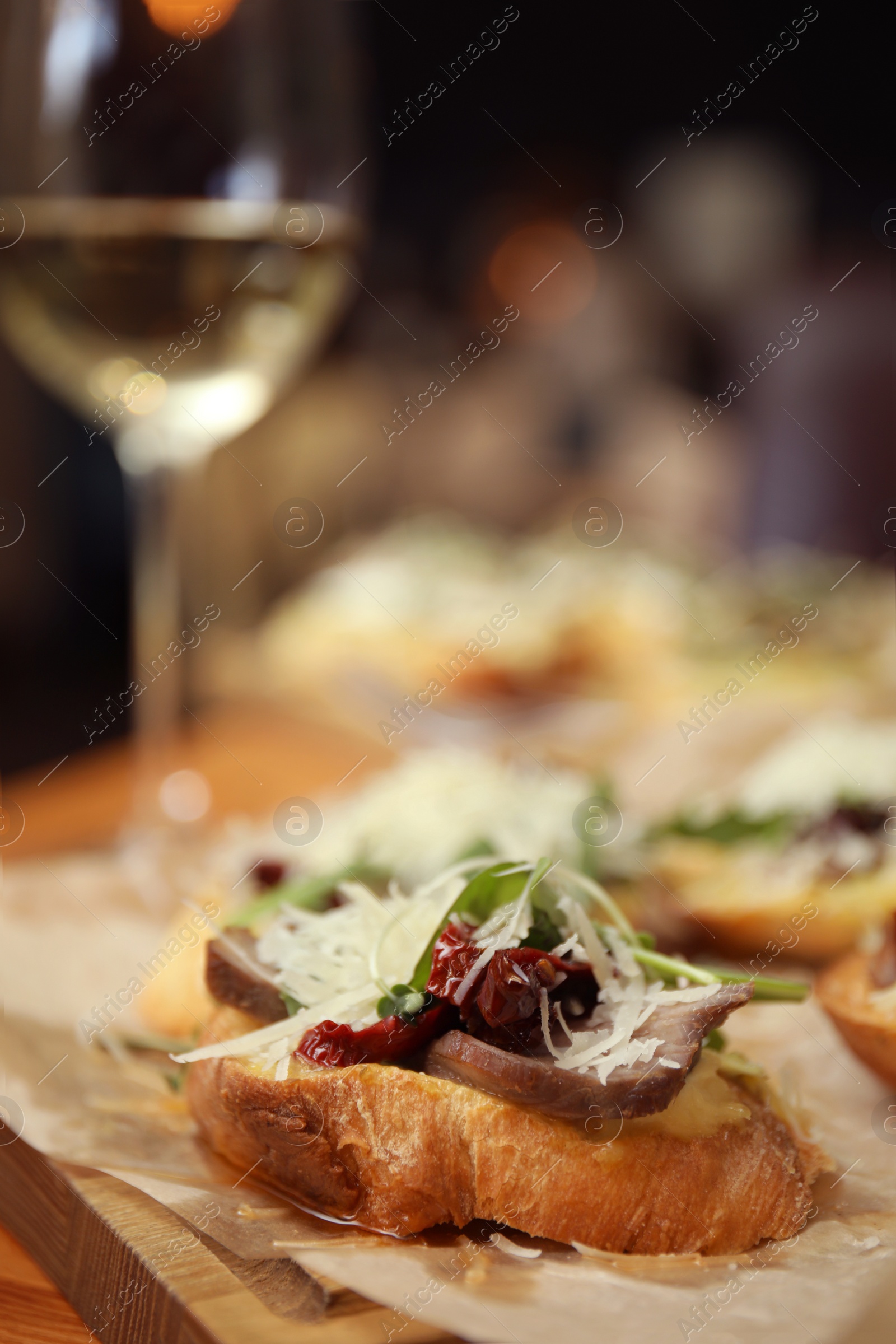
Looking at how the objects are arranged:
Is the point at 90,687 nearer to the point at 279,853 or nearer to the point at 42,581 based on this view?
the point at 42,581

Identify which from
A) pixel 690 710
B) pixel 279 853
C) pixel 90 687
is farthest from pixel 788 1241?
pixel 90 687

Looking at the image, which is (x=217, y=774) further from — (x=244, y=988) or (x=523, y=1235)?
(x=523, y=1235)

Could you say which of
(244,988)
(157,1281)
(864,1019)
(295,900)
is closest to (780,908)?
(864,1019)

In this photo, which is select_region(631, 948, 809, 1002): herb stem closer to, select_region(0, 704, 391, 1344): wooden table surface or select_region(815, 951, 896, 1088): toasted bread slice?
select_region(815, 951, 896, 1088): toasted bread slice

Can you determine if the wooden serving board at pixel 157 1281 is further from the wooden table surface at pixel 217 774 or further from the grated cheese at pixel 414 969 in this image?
the wooden table surface at pixel 217 774

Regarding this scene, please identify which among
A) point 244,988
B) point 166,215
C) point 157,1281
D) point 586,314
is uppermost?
point 586,314
